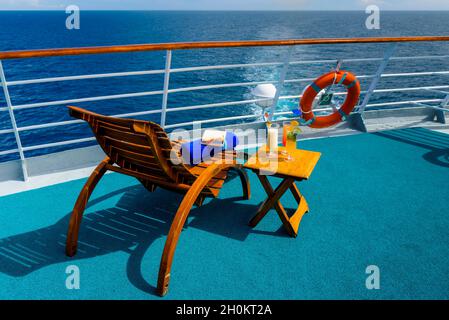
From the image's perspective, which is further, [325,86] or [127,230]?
[325,86]

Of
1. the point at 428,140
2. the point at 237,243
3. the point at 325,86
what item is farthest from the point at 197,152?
the point at 428,140

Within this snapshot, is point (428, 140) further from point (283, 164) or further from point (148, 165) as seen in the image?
point (148, 165)

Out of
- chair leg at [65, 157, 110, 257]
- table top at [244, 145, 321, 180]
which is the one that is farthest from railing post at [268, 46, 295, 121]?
chair leg at [65, 157, 110, 257]

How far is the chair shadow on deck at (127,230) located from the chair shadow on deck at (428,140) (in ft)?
6.97

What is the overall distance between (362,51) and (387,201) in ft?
85.4

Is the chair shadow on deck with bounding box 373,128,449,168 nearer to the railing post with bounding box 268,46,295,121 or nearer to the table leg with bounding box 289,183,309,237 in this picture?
the railing post with bounding box 268,46,295,121

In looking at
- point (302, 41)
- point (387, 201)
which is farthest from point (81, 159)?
point (387, 201)

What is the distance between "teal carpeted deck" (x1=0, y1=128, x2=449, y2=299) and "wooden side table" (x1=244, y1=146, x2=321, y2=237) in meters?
0.09

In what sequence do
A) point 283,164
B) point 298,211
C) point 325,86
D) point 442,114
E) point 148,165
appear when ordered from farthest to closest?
point 442,114, point 325,86, point 298,211, point 283,164, point 148,165

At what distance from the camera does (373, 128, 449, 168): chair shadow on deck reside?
350 cm

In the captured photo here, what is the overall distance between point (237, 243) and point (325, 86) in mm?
1785

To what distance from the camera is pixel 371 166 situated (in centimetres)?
329

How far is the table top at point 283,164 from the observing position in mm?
2141

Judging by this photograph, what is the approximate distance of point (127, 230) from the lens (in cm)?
227
